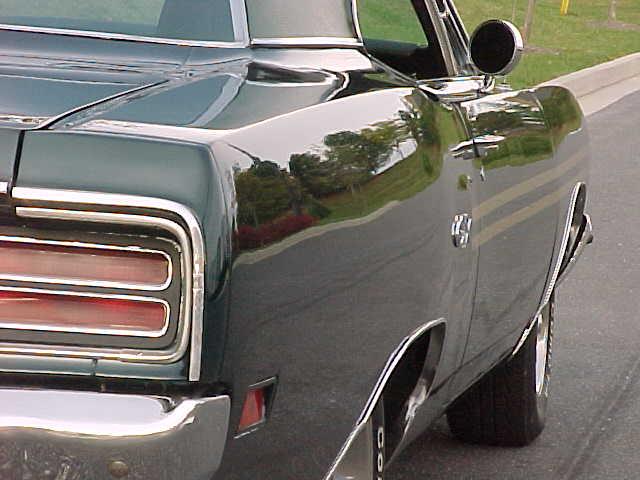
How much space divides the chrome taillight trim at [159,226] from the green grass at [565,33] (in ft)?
54.2

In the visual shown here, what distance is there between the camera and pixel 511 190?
14.6 ft

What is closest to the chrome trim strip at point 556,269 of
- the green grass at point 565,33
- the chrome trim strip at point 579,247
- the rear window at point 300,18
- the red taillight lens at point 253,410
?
the chrome trim strip at point 579,247

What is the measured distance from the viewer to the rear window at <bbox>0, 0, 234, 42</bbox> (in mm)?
3564

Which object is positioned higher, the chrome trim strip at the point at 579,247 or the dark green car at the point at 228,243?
the dark green car at the point at 228,243

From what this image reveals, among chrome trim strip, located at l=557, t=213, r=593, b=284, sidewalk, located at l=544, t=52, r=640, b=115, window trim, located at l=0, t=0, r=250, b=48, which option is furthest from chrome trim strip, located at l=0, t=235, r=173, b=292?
sidewalk, located at l=544, t=52, r=640, b=115

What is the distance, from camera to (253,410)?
8.89 ft

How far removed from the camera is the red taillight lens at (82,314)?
104 inches

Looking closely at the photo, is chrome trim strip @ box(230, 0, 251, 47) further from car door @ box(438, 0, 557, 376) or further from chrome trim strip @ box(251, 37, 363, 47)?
car door @ box(438, 0, 557, 376)

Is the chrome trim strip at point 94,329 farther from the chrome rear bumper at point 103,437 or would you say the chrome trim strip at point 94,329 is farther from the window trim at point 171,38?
the window trim at point 171,38

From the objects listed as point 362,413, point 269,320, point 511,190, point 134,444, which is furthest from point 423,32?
point 134,444

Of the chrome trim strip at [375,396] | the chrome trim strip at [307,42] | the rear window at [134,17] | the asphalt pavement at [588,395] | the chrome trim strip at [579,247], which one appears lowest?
the asphalt pavement at [588,395]

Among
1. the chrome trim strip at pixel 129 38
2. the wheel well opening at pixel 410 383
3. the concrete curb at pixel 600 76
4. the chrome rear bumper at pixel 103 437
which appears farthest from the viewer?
the concrete curb at pixel 600 76

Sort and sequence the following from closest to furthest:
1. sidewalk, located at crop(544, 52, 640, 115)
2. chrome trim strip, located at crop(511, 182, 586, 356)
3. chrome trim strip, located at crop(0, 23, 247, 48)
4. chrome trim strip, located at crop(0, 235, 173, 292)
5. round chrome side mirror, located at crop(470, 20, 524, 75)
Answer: chrome trim strip, located at crop(0, 235, 173, 292) → chrome trim strip, located at crop(0, 23, 247, 48) → round chrome side mirror, located at crop(470, 20, 524, 75) → chrome trim strip, located at crop(511, 182, 586, 356) → sidewalk, located at crop(544, 52, 640, 115)

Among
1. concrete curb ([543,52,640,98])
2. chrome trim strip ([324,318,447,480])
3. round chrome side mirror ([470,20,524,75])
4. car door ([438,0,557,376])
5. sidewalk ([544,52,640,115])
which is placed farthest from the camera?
concrete curb ([543,52,640,98])
